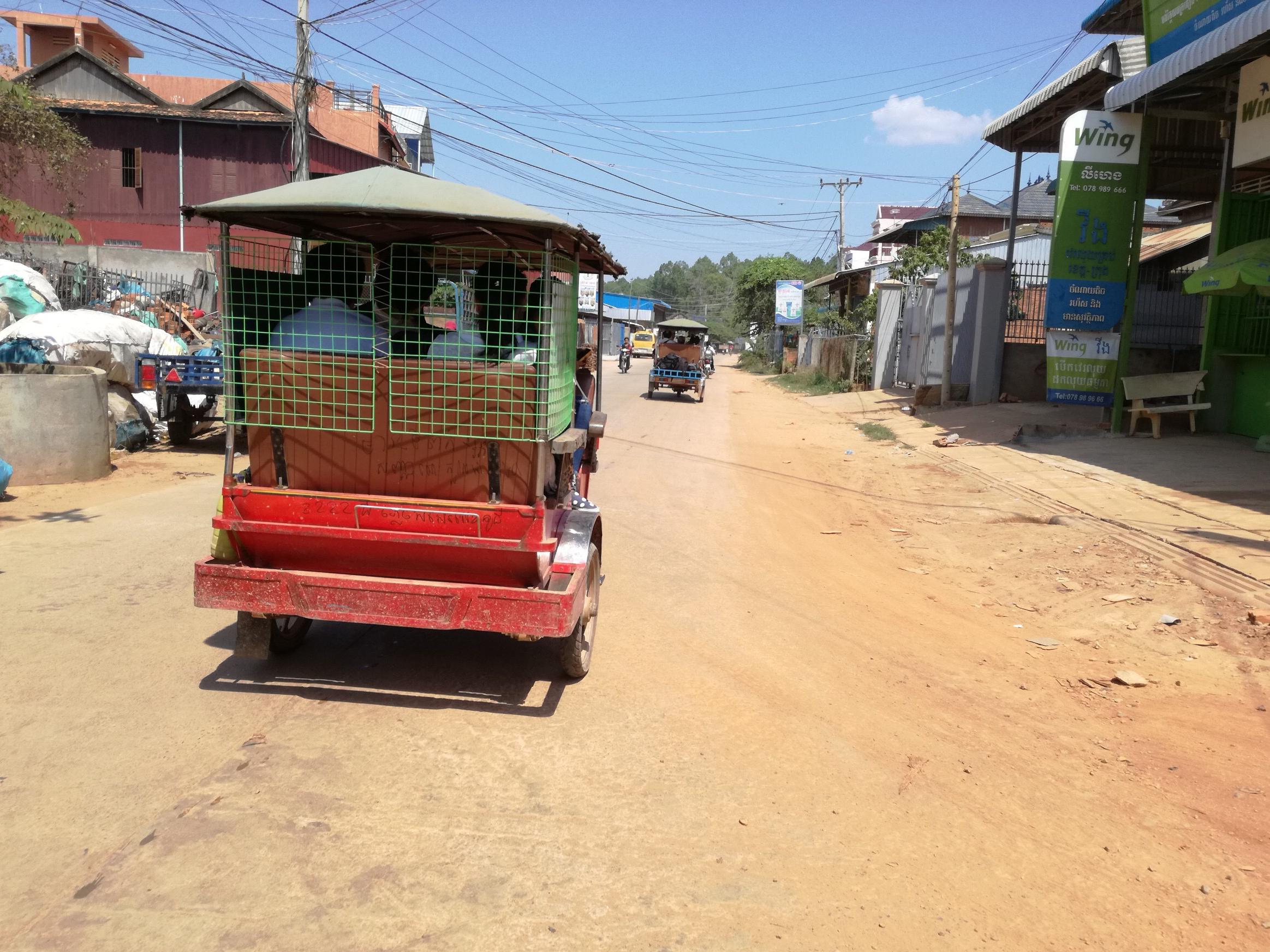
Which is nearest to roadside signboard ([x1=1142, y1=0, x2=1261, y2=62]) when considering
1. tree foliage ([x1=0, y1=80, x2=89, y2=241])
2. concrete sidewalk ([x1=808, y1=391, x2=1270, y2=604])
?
concrete sidewalk ([x1=808, y1=391, x2=1270, y2=604])

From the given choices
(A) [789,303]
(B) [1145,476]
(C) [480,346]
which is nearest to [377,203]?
(C) [480,346]

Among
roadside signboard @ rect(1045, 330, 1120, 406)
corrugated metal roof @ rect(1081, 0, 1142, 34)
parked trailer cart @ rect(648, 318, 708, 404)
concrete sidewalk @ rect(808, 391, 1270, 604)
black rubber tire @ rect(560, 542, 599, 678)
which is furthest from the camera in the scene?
parked trailer cart @ rect(648, 318, 708, 404)

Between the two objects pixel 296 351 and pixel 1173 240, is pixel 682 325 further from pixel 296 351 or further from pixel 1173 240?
pixel 296 351

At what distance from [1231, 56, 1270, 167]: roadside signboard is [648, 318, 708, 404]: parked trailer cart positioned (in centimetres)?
1610

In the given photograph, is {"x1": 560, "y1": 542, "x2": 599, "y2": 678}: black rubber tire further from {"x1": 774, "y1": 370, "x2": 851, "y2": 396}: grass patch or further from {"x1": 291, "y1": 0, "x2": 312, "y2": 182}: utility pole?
{"x1": 774, "y1": 370, "x2": 851, "y2": 396}: grass patch

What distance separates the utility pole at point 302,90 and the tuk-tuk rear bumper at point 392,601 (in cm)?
1470

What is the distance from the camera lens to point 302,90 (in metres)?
17.7

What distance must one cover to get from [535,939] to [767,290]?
61.0 m

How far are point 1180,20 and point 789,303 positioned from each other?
3530 centimetres

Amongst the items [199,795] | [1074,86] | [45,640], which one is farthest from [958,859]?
[1074,86]

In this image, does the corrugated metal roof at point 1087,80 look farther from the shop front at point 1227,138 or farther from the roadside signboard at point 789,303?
the roadside signboard at point 789,303

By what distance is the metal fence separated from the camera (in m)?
17.5

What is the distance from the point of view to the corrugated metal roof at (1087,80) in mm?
14414

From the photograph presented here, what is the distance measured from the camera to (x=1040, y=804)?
398 centimetres
